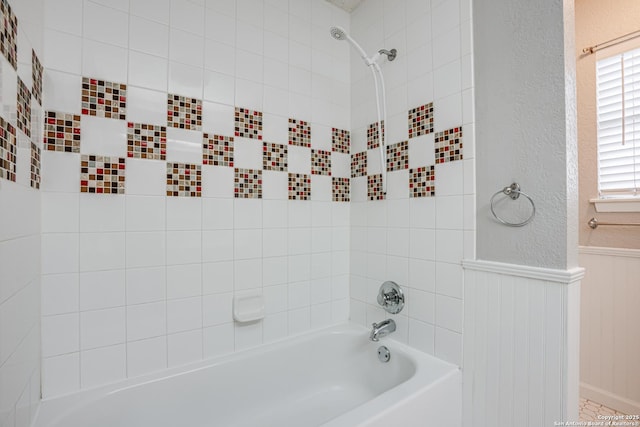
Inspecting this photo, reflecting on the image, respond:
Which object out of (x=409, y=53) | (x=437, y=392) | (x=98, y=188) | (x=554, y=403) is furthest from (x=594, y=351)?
(x=98, y=188)

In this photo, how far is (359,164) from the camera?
1938mm

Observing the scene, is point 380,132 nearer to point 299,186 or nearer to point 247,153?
point 299,186

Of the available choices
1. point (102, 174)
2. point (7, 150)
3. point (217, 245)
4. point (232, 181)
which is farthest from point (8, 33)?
point (217, 245)

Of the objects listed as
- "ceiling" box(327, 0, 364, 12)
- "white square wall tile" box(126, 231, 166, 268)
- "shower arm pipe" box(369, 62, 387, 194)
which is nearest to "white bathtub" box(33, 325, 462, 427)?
"white square wall tile" box(126, 231, 166, 268)

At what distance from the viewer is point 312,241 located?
184cm

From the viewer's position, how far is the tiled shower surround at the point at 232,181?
1210mm

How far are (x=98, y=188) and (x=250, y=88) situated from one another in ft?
2.84

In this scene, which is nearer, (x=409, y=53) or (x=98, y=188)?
(x=98, y=188)

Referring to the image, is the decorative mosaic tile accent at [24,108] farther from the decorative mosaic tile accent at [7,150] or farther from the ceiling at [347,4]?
the ceiling at [347,4]

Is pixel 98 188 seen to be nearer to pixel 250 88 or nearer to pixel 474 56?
pixel 250 88

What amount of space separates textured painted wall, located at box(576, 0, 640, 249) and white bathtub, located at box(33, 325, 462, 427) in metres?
1.46

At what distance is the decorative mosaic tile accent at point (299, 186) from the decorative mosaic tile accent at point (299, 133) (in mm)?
191

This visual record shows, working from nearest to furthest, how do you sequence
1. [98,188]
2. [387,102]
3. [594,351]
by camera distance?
[98,188]
[387,102]
[594,351]

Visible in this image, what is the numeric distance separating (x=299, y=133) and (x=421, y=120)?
0.69 metres
